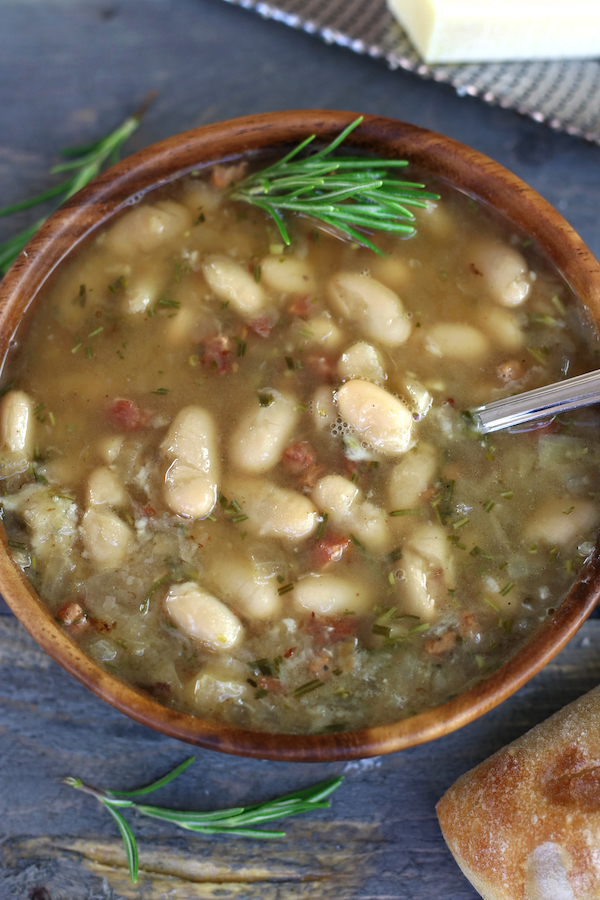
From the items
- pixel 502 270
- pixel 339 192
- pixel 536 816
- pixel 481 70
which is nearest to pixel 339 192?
pixel 339 192

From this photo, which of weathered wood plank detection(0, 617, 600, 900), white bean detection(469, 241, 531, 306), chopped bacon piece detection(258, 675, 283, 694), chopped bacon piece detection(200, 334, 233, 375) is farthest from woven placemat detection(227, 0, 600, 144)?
chopped bacon piece detection(258, 675, 283, 694)

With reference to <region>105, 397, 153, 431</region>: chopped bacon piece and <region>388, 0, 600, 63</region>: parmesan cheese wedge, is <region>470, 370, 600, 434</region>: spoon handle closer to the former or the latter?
<region>105, 397, 153, 431</region>: chopped bacon piece

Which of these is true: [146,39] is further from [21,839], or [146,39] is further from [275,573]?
[21,839]

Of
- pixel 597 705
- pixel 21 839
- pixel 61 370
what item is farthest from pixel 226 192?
pixel 21 839

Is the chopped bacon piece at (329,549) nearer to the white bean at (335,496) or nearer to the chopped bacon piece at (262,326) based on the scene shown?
the white bean at (335,496)

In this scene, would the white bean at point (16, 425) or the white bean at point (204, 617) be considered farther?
the white bean at point (16, 425)

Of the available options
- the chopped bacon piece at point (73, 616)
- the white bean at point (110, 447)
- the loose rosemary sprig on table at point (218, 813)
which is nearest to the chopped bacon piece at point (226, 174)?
the white bean at point (110, 447)

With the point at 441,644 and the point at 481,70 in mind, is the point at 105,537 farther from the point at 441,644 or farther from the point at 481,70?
the point at 481,70

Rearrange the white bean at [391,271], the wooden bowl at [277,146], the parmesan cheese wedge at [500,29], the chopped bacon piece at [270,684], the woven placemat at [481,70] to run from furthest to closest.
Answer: the woven placemat at [481,70] → the parmesan cheese wedge at [500,29] → the white bean at [391,271] → the chopped bacon piece at [270,684] → the wooden bowl at [277,146]
